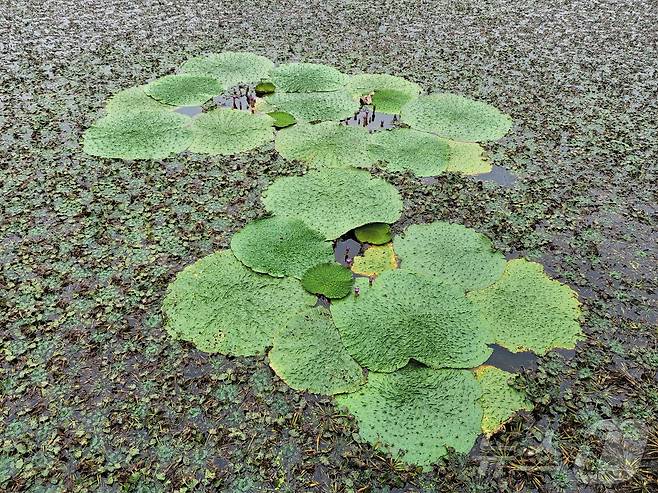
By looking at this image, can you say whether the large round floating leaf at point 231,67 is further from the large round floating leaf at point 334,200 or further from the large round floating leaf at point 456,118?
the large round floating leaf at point 334,200

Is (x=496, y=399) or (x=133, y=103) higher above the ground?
(x=133, y=103)

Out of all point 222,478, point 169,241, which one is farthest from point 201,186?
point 222,478

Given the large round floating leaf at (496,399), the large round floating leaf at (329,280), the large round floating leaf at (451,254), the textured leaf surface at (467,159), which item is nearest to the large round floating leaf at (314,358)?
the large round floating leaf at (329,280)

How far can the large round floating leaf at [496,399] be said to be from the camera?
8.87 ft

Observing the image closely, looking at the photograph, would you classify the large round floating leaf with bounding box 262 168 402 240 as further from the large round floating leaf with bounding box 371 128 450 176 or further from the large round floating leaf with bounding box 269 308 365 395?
the large round floating leaf with bounding box 269 308 365 395

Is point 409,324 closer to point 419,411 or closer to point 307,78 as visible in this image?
point 419,411

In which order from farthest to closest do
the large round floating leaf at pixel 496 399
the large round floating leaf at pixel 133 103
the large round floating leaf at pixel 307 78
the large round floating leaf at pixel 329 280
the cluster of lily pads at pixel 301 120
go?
the large round floating leaf at pixel 307 78 → the large round floating leaf at pixel 133 103 → the cluster of lily pads at pixel 301 120 → the large round floating leaf at pixel 329 280 → the large round floating leaf at pixel 496 399

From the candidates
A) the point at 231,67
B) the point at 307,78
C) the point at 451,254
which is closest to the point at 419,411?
the point at 451,254

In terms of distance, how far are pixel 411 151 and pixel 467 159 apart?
502 millimetres

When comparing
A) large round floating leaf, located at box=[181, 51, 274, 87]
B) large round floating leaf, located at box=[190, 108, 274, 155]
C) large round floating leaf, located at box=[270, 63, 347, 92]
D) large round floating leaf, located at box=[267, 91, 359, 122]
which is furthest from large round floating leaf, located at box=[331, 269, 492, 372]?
large round floating leaf, located at box=[181, 51, 274, 87]

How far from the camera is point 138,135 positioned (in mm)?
4781

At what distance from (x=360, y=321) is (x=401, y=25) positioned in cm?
570

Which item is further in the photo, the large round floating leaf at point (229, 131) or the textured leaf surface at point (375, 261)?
the large round floating leaf at point (229, 131)

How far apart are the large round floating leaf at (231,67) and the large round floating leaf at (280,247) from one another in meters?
2.54
